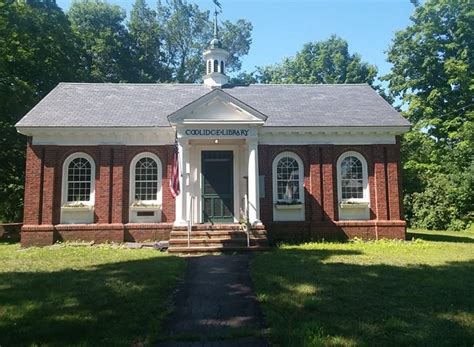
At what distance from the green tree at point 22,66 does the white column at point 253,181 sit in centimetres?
1293

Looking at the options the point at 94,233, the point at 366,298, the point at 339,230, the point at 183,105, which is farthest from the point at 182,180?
the point at 366,298

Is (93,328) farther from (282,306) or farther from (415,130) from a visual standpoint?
(415,130)

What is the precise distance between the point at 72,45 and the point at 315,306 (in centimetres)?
2707

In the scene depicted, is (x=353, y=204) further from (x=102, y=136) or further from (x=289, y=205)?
(x=102, y=136)

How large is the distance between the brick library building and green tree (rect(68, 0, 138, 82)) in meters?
22.0

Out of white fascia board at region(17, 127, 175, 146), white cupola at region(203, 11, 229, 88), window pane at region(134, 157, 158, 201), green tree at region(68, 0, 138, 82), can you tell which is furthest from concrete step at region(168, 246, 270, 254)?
green tree at region(68, 0, 138, 82)

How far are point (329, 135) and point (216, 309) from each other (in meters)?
11.5

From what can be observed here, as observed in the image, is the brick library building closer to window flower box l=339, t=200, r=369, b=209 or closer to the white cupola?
window flower box l=339, t=200, r=369, b=209

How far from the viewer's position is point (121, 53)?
1580 inches

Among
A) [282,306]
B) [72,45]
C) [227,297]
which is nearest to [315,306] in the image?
[282,306]

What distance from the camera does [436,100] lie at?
30.3 meters

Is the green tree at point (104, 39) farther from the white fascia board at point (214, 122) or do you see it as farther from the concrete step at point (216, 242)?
the concrete step at point (216, 242)

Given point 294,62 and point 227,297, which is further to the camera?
point 294,62

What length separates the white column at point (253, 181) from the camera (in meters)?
15.3
